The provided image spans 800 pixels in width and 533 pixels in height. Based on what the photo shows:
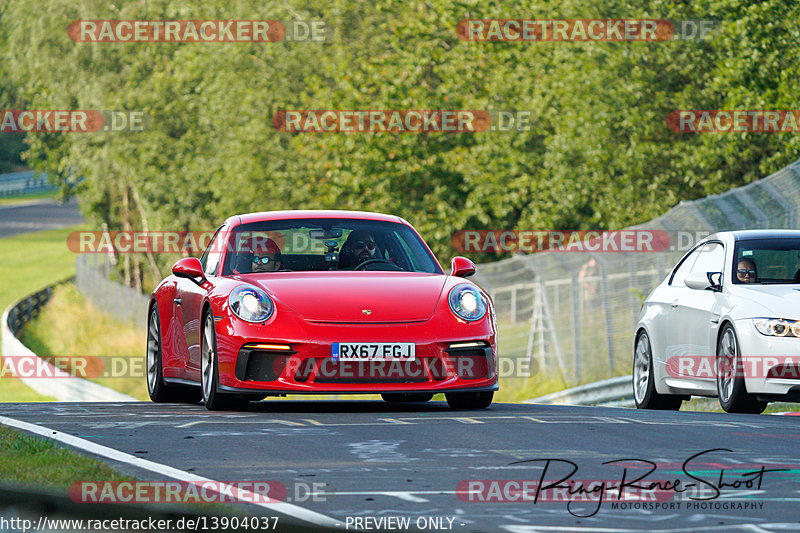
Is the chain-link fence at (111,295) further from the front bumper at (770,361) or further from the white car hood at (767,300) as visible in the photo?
the front bumper at (770,361)

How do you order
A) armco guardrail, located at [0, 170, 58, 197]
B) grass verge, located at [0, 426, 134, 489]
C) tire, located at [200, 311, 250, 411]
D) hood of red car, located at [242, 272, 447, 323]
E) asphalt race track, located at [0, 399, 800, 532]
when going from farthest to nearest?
armco guardrail, located at [0, 170, 58, 197] → tire, located at [200, 311, 250, 411] → hood of red car, located at [242, 272, 447, 323] → grass verge, located at [0, 426, 134, 489] → asphalt race track, located at [0, 399, 800, 532]

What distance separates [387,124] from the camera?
3956 centimetres

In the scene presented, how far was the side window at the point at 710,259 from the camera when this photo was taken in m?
13.6

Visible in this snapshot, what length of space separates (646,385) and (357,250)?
309cm

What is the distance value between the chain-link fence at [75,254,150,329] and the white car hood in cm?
3267

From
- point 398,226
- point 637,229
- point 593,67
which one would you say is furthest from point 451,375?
point 593,67

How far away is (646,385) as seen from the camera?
14438mm

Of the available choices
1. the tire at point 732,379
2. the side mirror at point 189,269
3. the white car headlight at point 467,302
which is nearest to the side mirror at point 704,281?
the tire at point 732,379

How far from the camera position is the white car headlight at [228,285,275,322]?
11.7 m

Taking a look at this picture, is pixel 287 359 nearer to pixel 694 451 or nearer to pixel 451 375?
pixel 451 375

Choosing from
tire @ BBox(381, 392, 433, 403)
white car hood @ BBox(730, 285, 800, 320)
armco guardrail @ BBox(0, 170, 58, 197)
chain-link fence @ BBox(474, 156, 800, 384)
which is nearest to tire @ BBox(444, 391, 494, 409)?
tire @ BBox(381, 392, 433, 403)

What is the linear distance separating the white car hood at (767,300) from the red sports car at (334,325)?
1.98 m

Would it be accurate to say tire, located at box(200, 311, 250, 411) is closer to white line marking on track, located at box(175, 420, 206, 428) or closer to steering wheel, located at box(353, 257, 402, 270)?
white line marking on track, located at box(175, 420, 206, 428)

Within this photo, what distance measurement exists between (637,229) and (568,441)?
1083 centimetres
